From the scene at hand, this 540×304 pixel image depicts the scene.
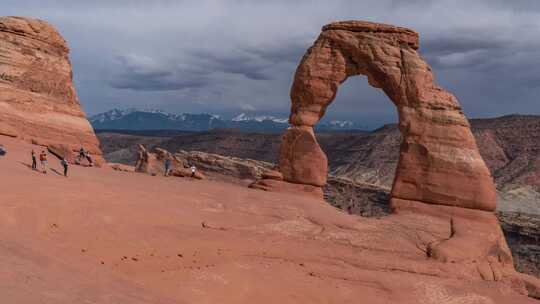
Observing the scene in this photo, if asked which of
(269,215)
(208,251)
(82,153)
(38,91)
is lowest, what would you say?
(208,251)

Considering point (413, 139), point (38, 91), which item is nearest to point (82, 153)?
point (38, 91)

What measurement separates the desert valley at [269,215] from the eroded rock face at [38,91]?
0.08m

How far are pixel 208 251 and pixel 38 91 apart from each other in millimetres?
21235

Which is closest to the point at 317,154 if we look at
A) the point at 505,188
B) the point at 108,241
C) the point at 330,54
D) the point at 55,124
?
the point at 330,54

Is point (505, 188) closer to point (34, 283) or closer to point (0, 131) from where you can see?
point (0, 131)

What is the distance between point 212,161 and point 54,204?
36.9 metres

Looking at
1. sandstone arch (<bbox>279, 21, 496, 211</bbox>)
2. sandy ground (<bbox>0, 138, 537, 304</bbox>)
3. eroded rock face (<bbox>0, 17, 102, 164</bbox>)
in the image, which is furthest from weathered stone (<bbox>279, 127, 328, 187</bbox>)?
eroded rock face (<bbox>0, 17, 102, 164</bbox>)

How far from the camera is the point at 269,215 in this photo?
15.0 meters

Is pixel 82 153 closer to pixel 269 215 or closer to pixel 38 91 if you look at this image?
pixel 38 91

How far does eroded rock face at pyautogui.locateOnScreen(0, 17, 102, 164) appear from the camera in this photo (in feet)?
87.0

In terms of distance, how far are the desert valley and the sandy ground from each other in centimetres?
4

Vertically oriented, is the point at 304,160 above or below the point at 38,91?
below

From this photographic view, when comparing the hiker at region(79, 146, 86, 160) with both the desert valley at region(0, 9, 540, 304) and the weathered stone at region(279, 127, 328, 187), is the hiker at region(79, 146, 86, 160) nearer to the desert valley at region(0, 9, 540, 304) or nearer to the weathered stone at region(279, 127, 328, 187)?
the desert valley at region(0, 9, 540, 304)

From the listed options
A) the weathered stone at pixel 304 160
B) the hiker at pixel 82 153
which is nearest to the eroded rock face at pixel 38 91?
the hiker at pixel 82 153
